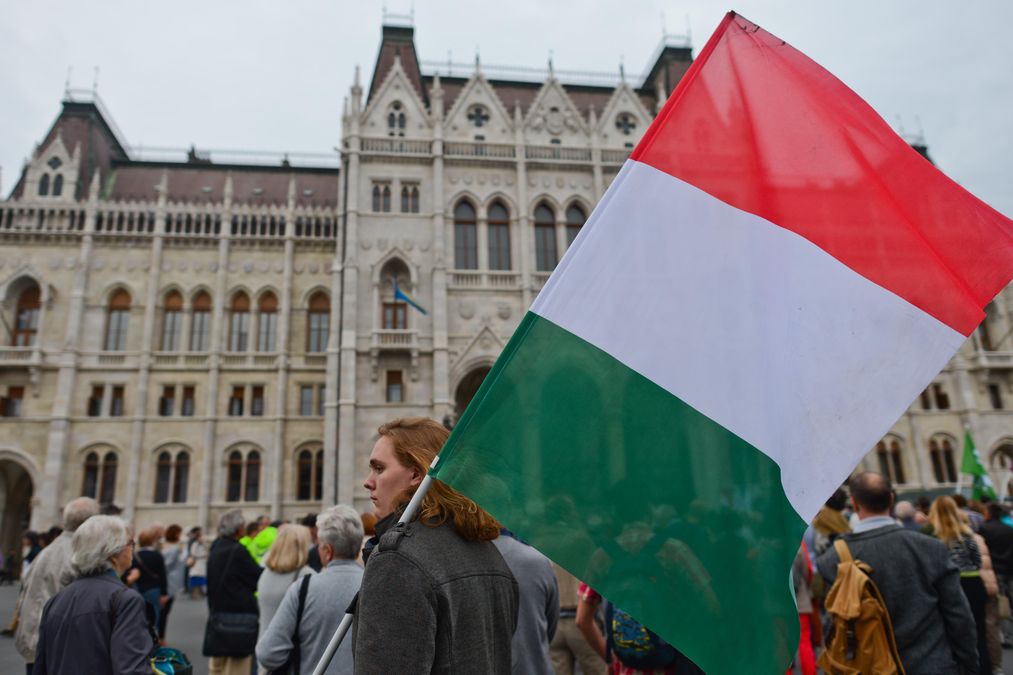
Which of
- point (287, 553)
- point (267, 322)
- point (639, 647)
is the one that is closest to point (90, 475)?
point (267, 322)

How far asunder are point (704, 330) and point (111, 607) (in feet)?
10.9

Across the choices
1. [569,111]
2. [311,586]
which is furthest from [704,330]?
[569,111]

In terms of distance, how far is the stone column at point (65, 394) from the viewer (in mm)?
24734

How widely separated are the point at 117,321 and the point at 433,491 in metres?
→ 30.9

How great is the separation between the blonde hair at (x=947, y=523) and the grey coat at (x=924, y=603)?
2.67 meters

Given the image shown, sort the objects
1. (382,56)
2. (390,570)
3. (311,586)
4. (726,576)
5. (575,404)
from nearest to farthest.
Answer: (390,570) < (726,576) < (575,404) < (311,586) < (382,56)

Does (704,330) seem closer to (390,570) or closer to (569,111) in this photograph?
(390,570)

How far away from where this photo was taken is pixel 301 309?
29.1 m

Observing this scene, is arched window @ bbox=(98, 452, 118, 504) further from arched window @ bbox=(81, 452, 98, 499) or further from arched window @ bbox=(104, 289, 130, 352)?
arched window @ bbox=(104, 289, 130, 352)

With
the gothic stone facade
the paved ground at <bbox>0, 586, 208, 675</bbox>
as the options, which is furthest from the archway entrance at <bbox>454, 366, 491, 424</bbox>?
the paved ground at <bbox>0, 586, 208, 675</bbox>

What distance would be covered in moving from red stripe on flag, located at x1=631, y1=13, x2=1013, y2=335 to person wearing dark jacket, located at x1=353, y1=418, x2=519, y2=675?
4.89 ft

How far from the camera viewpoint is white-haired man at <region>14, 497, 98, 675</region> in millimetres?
5035

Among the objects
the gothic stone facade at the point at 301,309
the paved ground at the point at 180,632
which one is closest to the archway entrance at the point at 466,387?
the gothic stone facade at the point at 301,309

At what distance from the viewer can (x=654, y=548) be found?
213cm
